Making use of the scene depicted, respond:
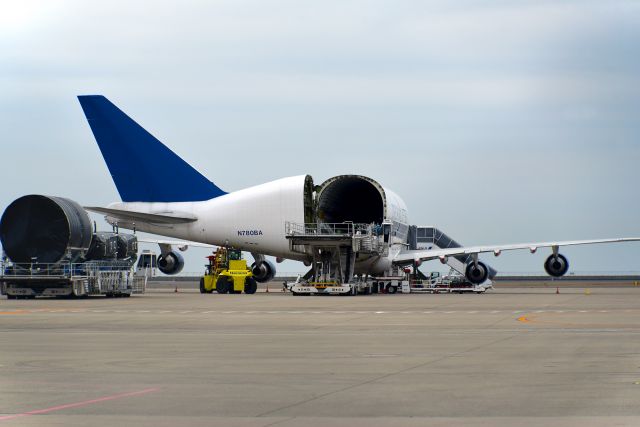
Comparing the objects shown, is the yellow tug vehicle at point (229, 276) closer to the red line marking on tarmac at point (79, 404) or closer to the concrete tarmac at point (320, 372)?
the concrete tarmac at point (320, 372)

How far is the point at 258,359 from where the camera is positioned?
20.0 meters

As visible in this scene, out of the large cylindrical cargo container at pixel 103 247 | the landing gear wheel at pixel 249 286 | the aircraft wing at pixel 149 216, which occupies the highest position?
the aircraft wing at pixel 149 216

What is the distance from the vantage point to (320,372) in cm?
1752

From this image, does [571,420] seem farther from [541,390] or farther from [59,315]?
[59,315]

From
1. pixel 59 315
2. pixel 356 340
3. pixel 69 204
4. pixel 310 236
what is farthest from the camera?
pixel 310 236

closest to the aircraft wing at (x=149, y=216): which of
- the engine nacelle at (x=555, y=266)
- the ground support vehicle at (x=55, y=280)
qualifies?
the ground support vehicle at (x=55, y=280)

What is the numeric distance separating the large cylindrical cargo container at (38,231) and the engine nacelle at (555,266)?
105 ft

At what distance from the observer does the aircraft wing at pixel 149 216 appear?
205ft

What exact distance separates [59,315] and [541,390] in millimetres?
23936

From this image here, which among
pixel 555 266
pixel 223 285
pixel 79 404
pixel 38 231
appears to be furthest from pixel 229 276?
pixel 79 404

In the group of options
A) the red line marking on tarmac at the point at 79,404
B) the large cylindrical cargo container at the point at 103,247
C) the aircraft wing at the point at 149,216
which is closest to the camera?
the red line marking on tarmac at the point at 79,404

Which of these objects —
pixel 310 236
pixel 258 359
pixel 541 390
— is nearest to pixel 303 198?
pixel 310 236

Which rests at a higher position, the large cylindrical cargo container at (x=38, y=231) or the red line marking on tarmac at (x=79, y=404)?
the large cylindrical cargo container at (x=38, y=231)

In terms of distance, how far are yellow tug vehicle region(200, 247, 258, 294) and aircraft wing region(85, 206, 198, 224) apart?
385cm
